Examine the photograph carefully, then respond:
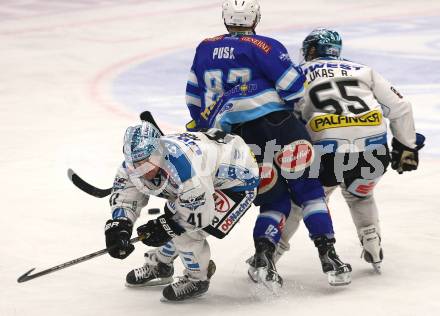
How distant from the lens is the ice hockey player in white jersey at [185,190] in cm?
563

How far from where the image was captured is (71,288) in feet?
21.0

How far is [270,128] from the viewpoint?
6246mm

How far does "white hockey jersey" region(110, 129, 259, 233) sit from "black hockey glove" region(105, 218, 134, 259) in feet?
0.25

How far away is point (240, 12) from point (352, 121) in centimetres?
90

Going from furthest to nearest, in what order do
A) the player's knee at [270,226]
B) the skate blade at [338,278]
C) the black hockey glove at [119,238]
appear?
the player's knee at [270,226] < the skate blade at [338,278] < the black hockey glove at [119,238]

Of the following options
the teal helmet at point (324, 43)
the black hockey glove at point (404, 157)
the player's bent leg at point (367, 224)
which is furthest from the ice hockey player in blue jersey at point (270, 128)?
the black hockey glove at point (404, 157)

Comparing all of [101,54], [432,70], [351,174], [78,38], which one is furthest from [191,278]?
[78,38]

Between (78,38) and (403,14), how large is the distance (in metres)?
4.71

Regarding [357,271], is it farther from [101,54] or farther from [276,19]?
[276,19]

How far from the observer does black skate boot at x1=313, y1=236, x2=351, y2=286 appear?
609 centimetres

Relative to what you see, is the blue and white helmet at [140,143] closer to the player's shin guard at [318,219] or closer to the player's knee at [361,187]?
the player's shin guard at [318,219]

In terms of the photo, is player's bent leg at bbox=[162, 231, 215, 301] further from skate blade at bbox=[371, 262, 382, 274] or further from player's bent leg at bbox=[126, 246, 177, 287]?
skate blade at bbox=[371, 262, 382, 274]

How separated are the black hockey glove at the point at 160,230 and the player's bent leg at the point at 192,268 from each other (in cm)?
9

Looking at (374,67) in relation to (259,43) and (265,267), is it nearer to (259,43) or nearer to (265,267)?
(259,43)
